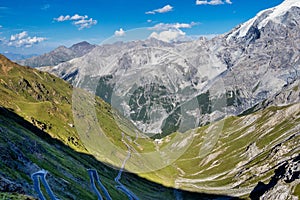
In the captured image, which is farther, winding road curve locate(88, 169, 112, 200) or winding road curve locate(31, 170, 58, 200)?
winding road curve locate(88, 169, 112, 200)

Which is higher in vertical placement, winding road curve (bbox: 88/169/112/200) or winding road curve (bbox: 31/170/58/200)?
winding road curve (bbox: 31/170/58/200)

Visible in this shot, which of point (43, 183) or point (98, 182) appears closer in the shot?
point (43, 183)

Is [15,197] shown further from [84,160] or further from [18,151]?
[84,160]

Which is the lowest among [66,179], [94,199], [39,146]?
[94,199]

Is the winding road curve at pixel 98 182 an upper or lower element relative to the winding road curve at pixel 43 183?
lower

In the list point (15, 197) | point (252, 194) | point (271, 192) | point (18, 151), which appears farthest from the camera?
point (252, 194)

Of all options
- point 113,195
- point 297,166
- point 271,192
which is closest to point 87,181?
point 113,195

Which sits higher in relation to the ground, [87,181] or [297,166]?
[87,181]

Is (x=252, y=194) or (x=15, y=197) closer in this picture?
(x=15, y=197)

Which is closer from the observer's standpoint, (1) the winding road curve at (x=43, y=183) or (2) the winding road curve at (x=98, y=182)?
(1) the winding road curve at (x=43, y=183)

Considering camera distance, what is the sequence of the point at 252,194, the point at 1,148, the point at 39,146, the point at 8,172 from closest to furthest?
1. the point at 8,172
2. the point at 1,148
3. the point at 39,146
4. the point at 252,194

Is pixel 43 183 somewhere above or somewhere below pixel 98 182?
above
